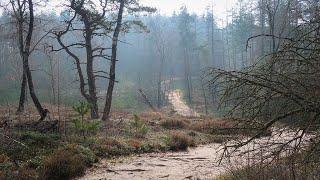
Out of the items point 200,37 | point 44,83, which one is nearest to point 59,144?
point 44,83

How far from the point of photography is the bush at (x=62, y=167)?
1027cm

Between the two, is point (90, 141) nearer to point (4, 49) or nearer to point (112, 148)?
point (112, 148)

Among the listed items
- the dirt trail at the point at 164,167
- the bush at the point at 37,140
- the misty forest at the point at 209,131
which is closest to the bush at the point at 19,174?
the misty forest at the point at 209,131

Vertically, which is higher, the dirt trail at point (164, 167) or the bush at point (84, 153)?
the bush at point (84, 153)

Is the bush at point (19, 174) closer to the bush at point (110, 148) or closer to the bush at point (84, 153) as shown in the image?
the bush at point (84, 153)

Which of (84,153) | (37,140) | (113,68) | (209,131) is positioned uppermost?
(113,68)

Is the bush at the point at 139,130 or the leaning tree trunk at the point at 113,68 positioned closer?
the bush at the point at 139,130

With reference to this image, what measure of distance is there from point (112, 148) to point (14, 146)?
11.1 ft

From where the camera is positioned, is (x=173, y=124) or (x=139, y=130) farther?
(x=173, y=124)

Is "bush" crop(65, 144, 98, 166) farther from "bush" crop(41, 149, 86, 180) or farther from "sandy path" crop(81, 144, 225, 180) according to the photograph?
"bush" crop(41, 149, 86, 180)

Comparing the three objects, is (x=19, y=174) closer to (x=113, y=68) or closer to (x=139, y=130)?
(x=139, y=130)

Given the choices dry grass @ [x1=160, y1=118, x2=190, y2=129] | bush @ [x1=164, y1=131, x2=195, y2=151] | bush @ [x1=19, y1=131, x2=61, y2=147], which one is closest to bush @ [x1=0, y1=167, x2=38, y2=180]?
bush @ [x1=19, y1=131, x2=61, y2=147]

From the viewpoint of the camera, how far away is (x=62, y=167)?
34.5 feet

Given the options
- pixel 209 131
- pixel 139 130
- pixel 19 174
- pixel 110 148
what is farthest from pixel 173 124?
pixel 209 131
